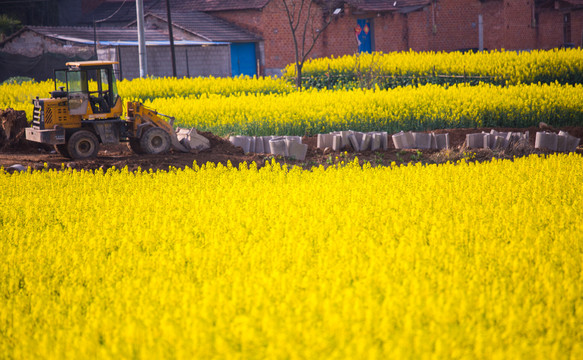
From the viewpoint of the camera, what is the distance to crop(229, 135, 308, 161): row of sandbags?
49.5 feet

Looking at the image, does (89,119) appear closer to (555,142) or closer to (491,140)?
(491,140)

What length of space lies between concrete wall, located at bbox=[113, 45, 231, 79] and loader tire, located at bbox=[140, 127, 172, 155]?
17506 millimetres

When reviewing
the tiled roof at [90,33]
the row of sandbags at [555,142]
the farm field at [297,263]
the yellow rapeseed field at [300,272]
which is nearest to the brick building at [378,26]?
the tiled roof at [90,33]

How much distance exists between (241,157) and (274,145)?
2.25 feet

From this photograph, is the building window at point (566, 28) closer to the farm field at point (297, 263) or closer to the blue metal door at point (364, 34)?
the blue metal door at point (364, 34)

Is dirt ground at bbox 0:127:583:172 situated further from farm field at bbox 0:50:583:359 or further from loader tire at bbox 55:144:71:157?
farm field at bbox 0:50:583:359

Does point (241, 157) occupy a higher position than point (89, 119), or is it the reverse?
point (89, 119)

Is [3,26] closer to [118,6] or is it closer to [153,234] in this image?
[118,6]

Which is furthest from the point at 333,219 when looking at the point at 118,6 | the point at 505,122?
the point at 118,6

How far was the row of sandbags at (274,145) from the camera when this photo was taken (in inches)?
595

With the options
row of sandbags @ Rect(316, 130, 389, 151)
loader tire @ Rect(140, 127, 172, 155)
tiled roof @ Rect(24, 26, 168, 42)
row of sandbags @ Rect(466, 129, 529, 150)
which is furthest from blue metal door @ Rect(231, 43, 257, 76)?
row of sandbags @ Rect(466, 129, 529, 150)

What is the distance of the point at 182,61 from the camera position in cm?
3672

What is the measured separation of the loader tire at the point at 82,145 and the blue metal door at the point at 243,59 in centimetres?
2545

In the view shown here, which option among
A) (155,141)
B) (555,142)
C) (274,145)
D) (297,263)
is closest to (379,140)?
(274,145)
